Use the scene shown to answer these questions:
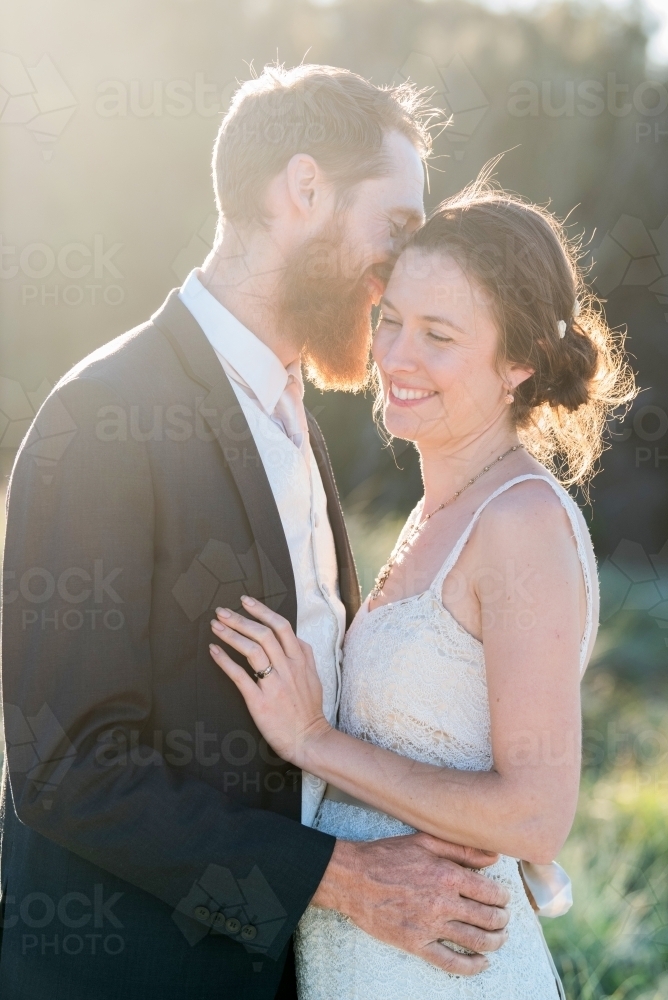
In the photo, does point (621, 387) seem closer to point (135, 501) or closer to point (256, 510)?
point (256, 510)

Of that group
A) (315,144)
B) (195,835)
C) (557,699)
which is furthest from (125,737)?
(315,144)

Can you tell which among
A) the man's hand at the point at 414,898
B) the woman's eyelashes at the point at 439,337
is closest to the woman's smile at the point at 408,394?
the woman's eyelashes at the point at 439,337

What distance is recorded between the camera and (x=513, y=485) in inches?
79.2

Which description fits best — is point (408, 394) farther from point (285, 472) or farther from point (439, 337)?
point (285, 472)

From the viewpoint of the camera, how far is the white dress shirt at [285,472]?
2.14m

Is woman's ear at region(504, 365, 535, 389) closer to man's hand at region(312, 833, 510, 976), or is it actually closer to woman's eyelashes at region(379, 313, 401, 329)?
woman's eyelashes at region(379, 313, 401, 329)

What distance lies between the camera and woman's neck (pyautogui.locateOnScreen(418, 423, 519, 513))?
2271 mm

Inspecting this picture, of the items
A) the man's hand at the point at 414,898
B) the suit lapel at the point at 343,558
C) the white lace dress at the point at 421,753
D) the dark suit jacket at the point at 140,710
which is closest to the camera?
the dark suit jacket at the point at 140,710

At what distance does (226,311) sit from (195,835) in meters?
1.10

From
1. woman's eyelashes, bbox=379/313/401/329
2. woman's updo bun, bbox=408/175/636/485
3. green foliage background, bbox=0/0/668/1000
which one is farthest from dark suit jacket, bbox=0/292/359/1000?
green foliage background, bbox=0/0/668/1000

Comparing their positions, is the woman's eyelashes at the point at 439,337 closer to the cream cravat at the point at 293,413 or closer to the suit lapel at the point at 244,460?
the cream cravat at the point at 293,413

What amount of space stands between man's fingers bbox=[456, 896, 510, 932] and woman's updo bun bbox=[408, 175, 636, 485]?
41.3 inches

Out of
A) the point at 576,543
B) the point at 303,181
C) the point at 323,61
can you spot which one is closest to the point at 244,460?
the point at 576,543

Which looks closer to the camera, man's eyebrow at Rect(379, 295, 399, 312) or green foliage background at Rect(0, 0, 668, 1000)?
man's eyebrow at Rect(379, 295, 399, 312)
